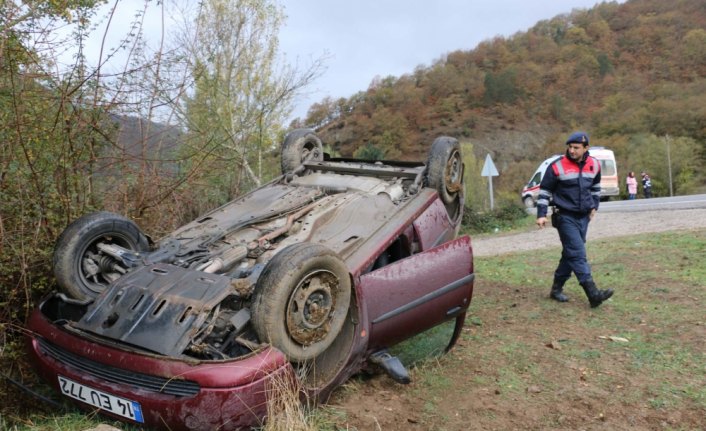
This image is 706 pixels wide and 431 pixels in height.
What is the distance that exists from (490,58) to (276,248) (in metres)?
96.8

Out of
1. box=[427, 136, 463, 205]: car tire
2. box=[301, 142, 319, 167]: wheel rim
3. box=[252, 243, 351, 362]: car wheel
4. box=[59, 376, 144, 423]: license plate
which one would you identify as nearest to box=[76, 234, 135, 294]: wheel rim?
box=[59, 376, 144, 423]: license plate

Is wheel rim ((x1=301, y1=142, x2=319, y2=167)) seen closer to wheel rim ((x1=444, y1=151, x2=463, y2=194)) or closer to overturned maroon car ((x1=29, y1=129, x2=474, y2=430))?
overturned maroon car ((x1=29, y1=129, x2=474, y2=430))

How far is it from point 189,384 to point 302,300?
73 cm

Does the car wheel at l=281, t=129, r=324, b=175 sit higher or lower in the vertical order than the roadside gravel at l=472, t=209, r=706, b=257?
higher

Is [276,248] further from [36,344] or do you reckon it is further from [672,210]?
[672,210]

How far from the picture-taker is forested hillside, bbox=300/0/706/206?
201ft

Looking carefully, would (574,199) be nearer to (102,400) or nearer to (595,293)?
(595,293)

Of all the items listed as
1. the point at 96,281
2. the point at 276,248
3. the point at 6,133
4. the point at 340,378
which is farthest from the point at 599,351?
the point at 6,133

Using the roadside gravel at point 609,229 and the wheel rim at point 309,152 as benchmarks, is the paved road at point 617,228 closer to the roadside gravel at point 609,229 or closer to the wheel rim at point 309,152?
the roadside gravel at point 609,229

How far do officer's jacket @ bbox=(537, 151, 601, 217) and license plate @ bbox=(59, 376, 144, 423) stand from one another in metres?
4.19

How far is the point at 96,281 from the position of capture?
13.1 feet

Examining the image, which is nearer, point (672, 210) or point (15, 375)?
point (15, 375)

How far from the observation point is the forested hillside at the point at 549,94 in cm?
6128

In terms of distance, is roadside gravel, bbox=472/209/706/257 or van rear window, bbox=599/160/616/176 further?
van rear window, bbox=599/160/616/176
